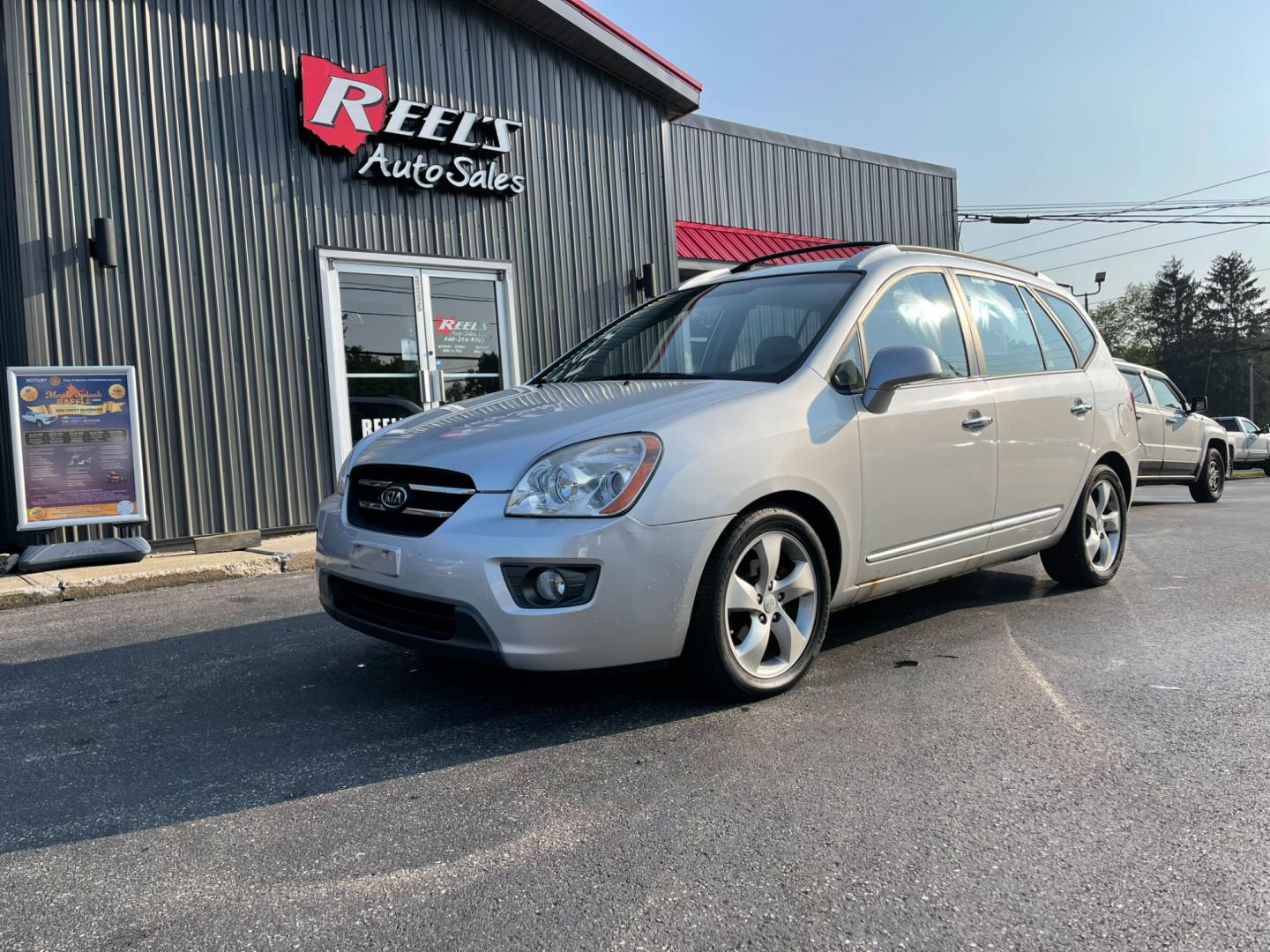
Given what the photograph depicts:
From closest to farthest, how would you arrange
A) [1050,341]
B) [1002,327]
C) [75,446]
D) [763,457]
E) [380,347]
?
[763,457]
[1002,327]
[1050,341]
[75,446]
[380,347]

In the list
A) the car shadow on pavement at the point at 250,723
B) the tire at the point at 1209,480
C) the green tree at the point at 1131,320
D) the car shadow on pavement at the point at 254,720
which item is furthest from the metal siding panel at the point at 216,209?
the green tree at the point at 1131,320

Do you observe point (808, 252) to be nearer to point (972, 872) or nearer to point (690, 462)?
point (690, 462)

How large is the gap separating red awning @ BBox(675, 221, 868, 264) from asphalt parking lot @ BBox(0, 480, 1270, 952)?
32.7 ft

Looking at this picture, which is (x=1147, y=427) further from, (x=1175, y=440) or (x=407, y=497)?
(x=407, y=497)

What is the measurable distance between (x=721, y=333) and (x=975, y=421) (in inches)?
46.8

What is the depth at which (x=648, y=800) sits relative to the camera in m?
2.63

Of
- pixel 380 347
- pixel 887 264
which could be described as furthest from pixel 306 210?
pixel 887 264

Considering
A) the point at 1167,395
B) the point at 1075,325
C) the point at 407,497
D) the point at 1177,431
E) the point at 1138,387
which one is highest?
the point at 1075,325

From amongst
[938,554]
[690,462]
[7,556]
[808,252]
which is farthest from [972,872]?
[7,556]

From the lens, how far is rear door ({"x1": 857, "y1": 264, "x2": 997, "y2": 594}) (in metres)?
3.79

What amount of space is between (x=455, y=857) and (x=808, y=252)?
3607 mm

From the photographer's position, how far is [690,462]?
3.12 m

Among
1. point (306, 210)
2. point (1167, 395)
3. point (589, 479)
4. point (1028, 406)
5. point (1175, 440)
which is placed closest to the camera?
point (589, 479)

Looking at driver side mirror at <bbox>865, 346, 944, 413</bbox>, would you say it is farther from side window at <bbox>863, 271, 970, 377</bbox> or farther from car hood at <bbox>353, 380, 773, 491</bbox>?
car hood at <bbox>353, 380, 773, 491</bbox>
